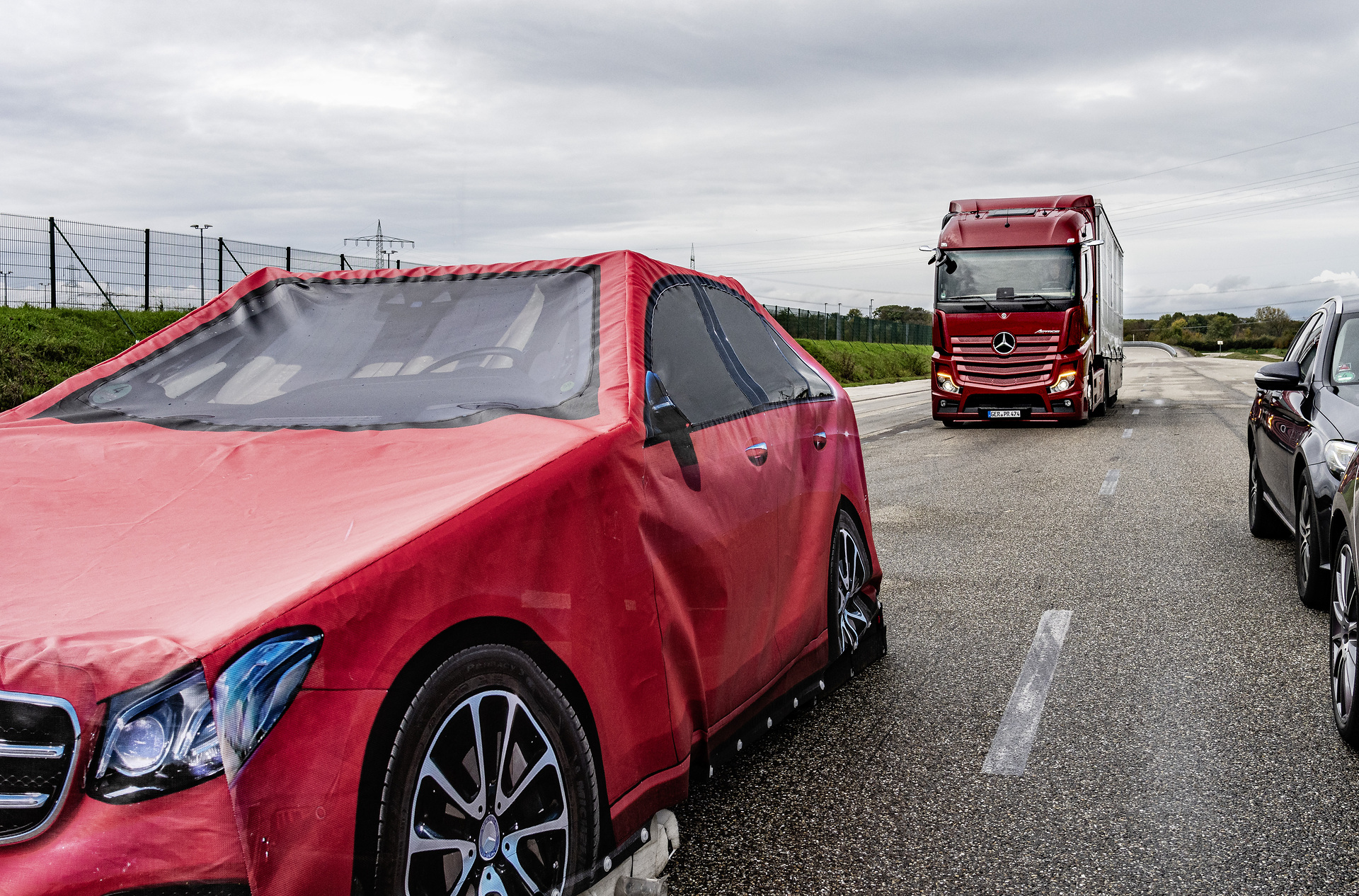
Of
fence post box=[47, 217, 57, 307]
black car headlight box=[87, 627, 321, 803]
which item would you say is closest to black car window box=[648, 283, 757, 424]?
black car headlight box=[87, 627, 321, 803]

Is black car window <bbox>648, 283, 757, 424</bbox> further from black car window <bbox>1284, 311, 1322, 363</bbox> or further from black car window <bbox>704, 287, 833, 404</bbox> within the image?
black car window <bbox>1284, 311, 1322, 363</bbox>

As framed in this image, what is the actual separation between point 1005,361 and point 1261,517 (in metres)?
11.1

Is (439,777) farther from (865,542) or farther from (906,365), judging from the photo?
(906,365)

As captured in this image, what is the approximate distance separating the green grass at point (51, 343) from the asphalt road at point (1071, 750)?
1637 cm

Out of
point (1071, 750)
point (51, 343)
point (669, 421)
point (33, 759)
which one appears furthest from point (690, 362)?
point (51, 343)

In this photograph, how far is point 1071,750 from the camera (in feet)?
13.3

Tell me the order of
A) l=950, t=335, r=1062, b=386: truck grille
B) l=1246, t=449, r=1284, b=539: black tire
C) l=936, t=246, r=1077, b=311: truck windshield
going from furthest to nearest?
l=950, t=335, r=1062, b=386: truck grille, l=936, t=246, r=1077, b=311: truck windshield, l=1246, t=449, r=1284, b=539: black tire

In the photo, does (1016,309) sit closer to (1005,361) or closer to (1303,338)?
(1005,361)

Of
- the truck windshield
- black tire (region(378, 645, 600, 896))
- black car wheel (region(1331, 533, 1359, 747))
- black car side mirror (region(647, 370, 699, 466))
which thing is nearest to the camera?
black tire (region(378, 645, 600, 896))

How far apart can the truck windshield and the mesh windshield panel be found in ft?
52.6

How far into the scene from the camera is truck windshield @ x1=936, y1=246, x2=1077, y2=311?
1844 centimetres

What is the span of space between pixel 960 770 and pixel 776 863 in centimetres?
94

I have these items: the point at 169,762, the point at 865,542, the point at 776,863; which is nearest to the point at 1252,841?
the point at 776,863

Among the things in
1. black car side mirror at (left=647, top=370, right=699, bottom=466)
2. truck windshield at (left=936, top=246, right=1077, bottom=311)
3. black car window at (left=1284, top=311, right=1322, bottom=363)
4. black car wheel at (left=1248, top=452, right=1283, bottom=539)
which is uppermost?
truck windshield at (left=936, top=246, right=1077, bottom=311)
